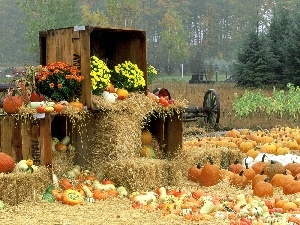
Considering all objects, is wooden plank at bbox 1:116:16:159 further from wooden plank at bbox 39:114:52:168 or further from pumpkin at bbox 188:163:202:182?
pumpkin at bbox 188:163:202:182

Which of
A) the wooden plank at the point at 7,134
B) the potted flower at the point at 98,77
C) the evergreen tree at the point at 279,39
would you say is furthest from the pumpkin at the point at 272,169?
the evergreen tree at the point at 279,39

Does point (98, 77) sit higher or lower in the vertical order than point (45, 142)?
higher

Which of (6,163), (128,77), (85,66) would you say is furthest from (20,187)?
(128,77)

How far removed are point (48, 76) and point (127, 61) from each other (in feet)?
5.29

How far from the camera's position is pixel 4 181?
724 centimetres

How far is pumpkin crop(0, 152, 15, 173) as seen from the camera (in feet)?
24.4

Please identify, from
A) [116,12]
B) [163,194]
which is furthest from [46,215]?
[116,12]

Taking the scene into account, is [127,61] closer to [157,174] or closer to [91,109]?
[91,109]

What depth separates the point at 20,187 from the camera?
734cm

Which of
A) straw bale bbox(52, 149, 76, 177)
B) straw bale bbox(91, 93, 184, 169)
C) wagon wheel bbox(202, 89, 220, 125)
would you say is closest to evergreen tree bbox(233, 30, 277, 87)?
wagon wheel bbox(202, 89, 220, 125)

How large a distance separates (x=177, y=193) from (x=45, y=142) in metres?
1.83

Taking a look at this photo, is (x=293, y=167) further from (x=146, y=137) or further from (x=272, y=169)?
(x=146, y=137)

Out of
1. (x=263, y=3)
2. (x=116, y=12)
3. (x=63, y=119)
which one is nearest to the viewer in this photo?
(x=63, y=119)

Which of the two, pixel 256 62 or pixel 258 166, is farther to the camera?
pixel 256 62
